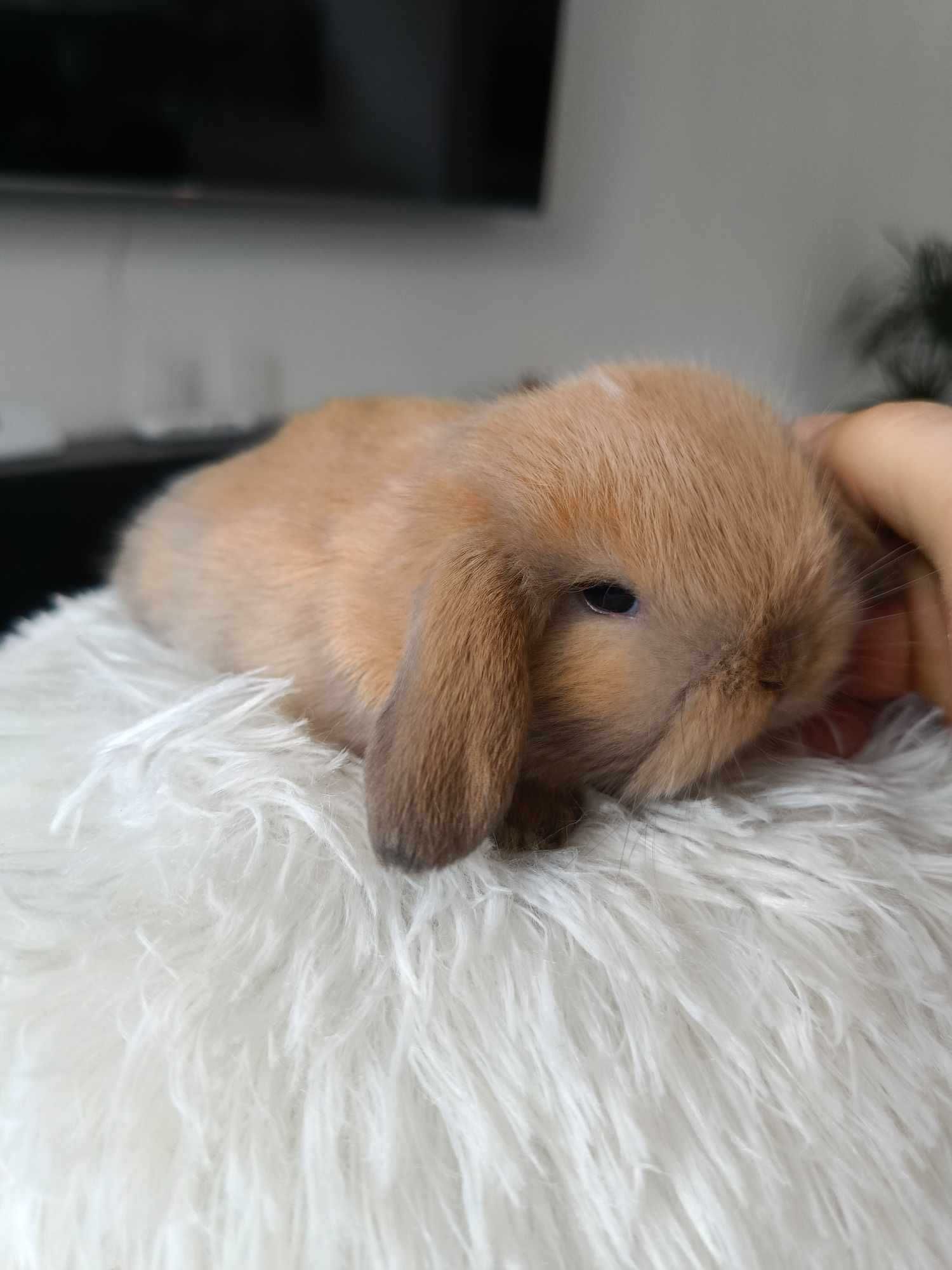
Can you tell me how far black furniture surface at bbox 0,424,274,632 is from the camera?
1.36 metres

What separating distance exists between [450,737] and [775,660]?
0.17 m

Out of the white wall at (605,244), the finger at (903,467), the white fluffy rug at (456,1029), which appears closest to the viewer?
the white fluffy rug at (456,1029)

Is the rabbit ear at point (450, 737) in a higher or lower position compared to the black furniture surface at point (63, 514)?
higher

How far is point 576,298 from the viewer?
219 centimetres

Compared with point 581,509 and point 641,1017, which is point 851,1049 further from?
point 581,509

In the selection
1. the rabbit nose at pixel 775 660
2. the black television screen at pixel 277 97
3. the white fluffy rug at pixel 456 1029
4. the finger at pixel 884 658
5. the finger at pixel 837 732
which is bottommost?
the white fluffy rug at pixel 456 1029

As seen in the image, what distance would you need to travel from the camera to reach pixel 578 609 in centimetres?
44

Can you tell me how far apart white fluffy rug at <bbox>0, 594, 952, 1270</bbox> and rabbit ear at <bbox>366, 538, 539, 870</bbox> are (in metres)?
0.06

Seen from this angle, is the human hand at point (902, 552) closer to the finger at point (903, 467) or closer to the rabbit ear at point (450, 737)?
the finger at point (903, 467)

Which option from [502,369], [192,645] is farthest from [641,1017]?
[502,369]

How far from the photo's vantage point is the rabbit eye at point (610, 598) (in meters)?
0.43

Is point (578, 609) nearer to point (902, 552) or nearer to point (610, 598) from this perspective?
point (610, 598)

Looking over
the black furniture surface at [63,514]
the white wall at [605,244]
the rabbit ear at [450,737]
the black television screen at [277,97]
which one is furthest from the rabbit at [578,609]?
the black television screen at [277,97]

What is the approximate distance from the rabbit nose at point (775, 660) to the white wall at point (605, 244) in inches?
47.3
